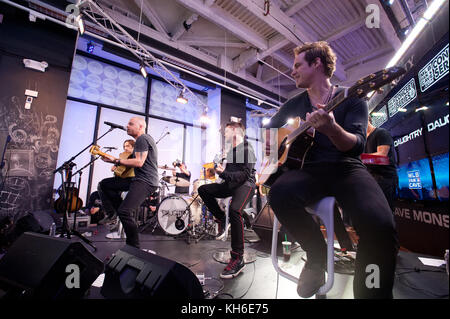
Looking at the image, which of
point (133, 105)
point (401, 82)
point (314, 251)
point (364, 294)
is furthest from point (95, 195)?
point (401, 82)

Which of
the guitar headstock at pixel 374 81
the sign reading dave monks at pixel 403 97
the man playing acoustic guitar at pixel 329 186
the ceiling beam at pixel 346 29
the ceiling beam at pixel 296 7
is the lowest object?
the man playing acoustic guitar at pixel 329 186

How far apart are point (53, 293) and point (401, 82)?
5.86 m

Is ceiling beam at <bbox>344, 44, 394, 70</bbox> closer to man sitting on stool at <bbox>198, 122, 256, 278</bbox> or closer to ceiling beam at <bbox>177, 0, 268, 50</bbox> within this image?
ceiling beam at <bbox>177, 0, 268, 50</bbox>

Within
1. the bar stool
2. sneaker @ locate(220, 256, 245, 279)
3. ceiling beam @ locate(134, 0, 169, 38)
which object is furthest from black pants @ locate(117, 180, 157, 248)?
ceiling beam @ locate(134, 0, 169, 38)

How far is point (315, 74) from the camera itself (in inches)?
65.8

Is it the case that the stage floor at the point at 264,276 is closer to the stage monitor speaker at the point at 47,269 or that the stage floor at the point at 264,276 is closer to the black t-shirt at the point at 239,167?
the stage monitor speaker at the point at 47,269

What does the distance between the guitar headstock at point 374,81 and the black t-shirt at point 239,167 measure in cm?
167

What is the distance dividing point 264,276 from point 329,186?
1393mm

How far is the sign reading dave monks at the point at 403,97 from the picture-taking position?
3.39 metres

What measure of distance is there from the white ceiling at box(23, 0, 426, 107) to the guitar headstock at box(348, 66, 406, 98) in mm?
3891

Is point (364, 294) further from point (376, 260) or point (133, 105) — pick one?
point (133, 105)

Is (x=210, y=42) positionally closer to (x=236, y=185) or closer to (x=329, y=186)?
(x=236, y=185)

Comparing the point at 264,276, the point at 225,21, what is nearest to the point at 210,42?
the point at 225,21

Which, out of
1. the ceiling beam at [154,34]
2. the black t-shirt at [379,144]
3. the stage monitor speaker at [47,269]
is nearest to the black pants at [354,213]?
the stage monitor speaker at [47,269]
